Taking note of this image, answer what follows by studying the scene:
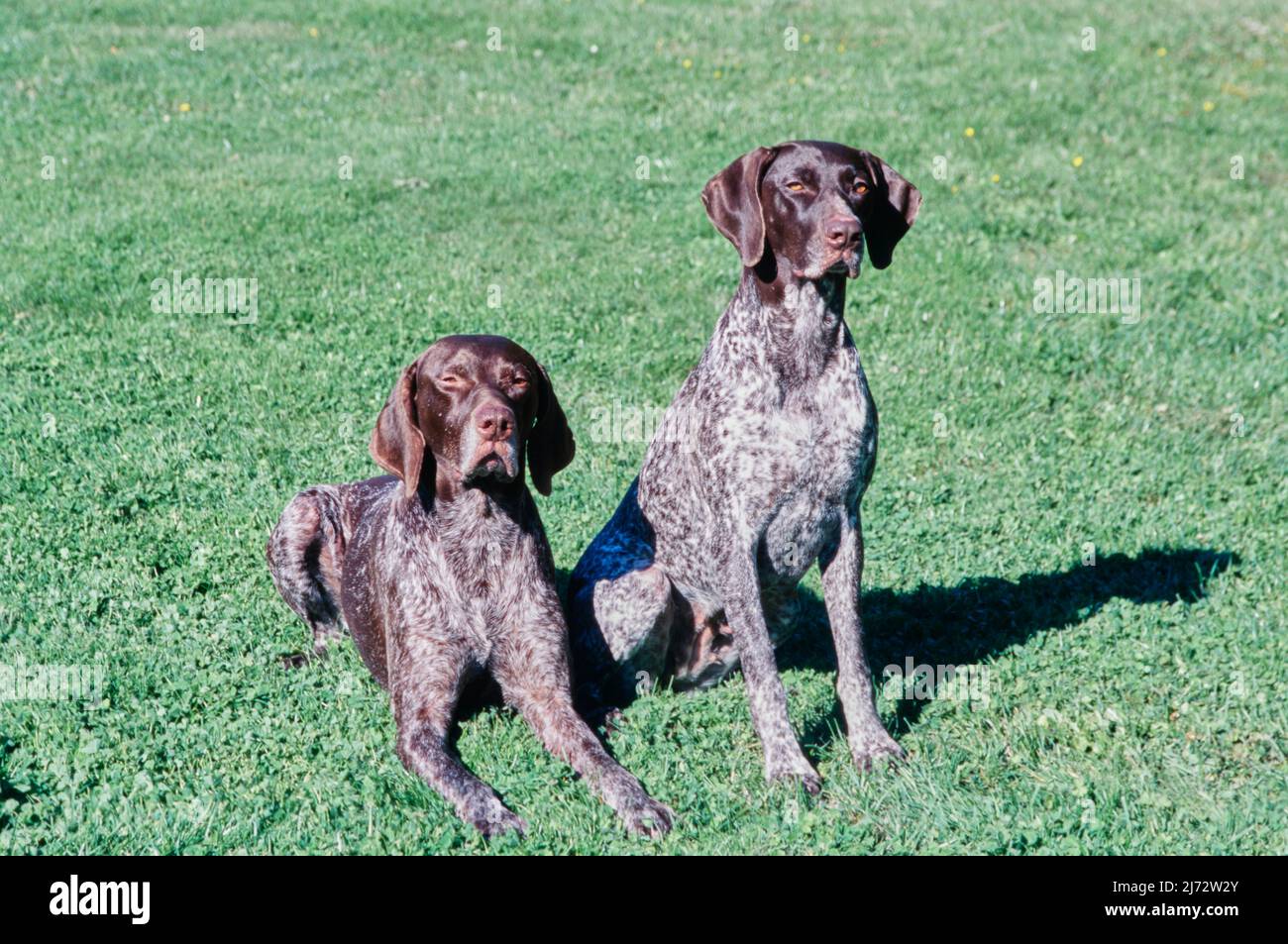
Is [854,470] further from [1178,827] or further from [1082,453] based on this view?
[1082,453]

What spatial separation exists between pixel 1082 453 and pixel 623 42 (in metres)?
9.24

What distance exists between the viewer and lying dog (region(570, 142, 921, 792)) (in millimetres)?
5086

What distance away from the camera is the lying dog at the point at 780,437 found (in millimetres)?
5086

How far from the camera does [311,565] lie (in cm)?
605

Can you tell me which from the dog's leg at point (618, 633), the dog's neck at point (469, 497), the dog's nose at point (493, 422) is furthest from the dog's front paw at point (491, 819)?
the dog's nose at point (493, 422)

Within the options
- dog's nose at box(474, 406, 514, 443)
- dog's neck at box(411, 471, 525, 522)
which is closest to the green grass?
dog's neck at box(411, 471, 525, 522)

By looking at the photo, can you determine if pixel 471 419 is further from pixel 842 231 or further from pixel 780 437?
pixel 842 231

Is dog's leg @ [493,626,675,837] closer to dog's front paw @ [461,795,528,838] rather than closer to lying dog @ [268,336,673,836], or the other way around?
lying dog @ [268,336,673,836]

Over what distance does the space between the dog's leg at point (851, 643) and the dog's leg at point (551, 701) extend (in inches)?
33.9

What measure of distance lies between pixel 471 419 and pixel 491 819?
130cm

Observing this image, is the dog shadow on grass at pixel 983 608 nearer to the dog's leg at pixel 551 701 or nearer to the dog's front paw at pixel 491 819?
the dog's leg at pixel 551 701

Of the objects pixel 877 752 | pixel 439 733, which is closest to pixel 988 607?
pixel 877 752

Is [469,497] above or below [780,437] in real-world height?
below

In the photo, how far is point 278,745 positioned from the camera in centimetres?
509
